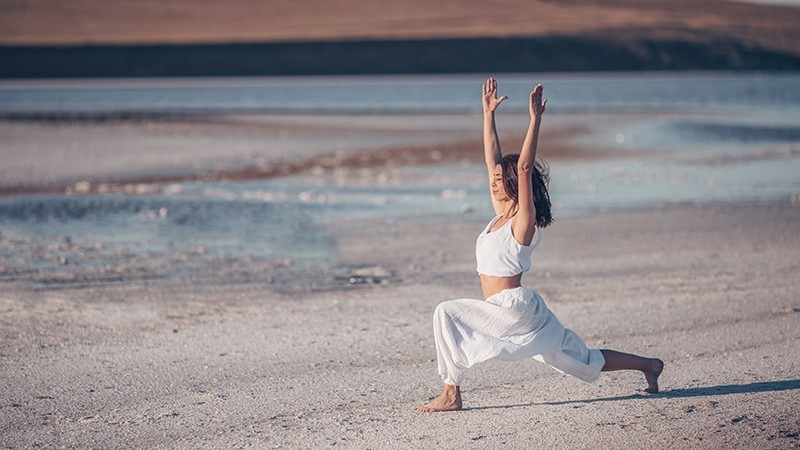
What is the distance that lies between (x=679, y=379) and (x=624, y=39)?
116 meters

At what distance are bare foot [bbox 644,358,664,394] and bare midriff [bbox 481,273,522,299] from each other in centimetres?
89

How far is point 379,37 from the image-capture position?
117 m

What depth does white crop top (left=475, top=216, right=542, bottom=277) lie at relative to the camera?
563cm

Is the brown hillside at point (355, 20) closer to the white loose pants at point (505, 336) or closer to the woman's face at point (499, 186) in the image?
the woman's face at point (499, 186)

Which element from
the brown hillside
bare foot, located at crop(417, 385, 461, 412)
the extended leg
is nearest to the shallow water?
bare foot, located at crop(417, 385, 461, 412)

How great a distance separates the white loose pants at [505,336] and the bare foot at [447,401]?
0.13 feet

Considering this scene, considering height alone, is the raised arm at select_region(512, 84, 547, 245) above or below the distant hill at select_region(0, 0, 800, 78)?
above

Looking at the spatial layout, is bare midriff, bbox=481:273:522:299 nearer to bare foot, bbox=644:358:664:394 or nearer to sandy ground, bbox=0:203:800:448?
sandy ground, bbox=0:203:800:448

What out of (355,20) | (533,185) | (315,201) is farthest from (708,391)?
(355,20)

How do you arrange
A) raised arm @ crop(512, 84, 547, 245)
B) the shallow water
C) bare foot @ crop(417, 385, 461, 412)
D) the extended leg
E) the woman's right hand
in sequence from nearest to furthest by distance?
raised arm @ crop(512, 84, 547, 245)
bare foot @ crop(417, 385, 461, 412)
the extended leg
the woman's right hand
the shallow water

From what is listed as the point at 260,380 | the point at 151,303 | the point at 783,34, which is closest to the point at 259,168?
the point at 151,303

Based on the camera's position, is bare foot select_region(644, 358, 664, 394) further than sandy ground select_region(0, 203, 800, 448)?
Yes

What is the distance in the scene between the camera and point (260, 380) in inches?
253

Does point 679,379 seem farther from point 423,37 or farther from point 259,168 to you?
point 423,37
